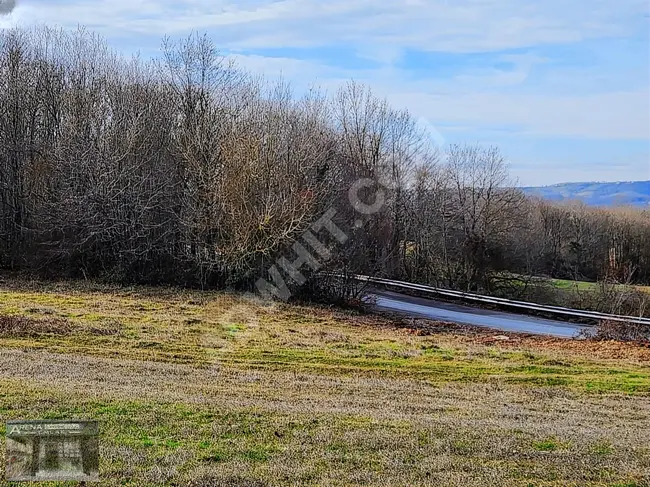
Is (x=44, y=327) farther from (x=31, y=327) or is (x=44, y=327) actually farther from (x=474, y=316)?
(x=474, y=316)

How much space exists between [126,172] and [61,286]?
4.86 m

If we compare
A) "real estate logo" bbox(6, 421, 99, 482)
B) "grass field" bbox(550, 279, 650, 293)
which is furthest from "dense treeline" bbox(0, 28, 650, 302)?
"real estate logo" bbox(6, 421, 99, 482)

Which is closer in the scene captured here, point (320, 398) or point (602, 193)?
point (320, 398)

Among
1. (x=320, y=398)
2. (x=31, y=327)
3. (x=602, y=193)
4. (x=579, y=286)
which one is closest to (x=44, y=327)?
(x=31, y=327)

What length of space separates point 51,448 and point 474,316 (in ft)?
69.9

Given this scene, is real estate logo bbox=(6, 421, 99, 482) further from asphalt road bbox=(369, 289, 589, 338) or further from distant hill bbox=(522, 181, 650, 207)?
distant hill bbox=(522, 181, 650, 207)

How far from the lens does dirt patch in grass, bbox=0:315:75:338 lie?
46.4 feet

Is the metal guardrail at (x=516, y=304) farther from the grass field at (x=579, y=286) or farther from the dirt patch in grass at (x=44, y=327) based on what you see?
the dirt patch in grass at (x=44, y=327)

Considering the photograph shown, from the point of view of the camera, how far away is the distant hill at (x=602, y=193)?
53.4m

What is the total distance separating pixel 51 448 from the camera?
4.29 metres

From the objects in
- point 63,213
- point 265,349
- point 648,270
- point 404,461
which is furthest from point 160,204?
point 648,270

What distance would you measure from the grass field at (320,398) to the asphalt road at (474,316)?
2.83 metres

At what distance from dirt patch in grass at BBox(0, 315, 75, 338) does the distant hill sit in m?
39.5

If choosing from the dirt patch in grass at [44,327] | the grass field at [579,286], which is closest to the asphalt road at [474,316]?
the grass field at [579,286]
